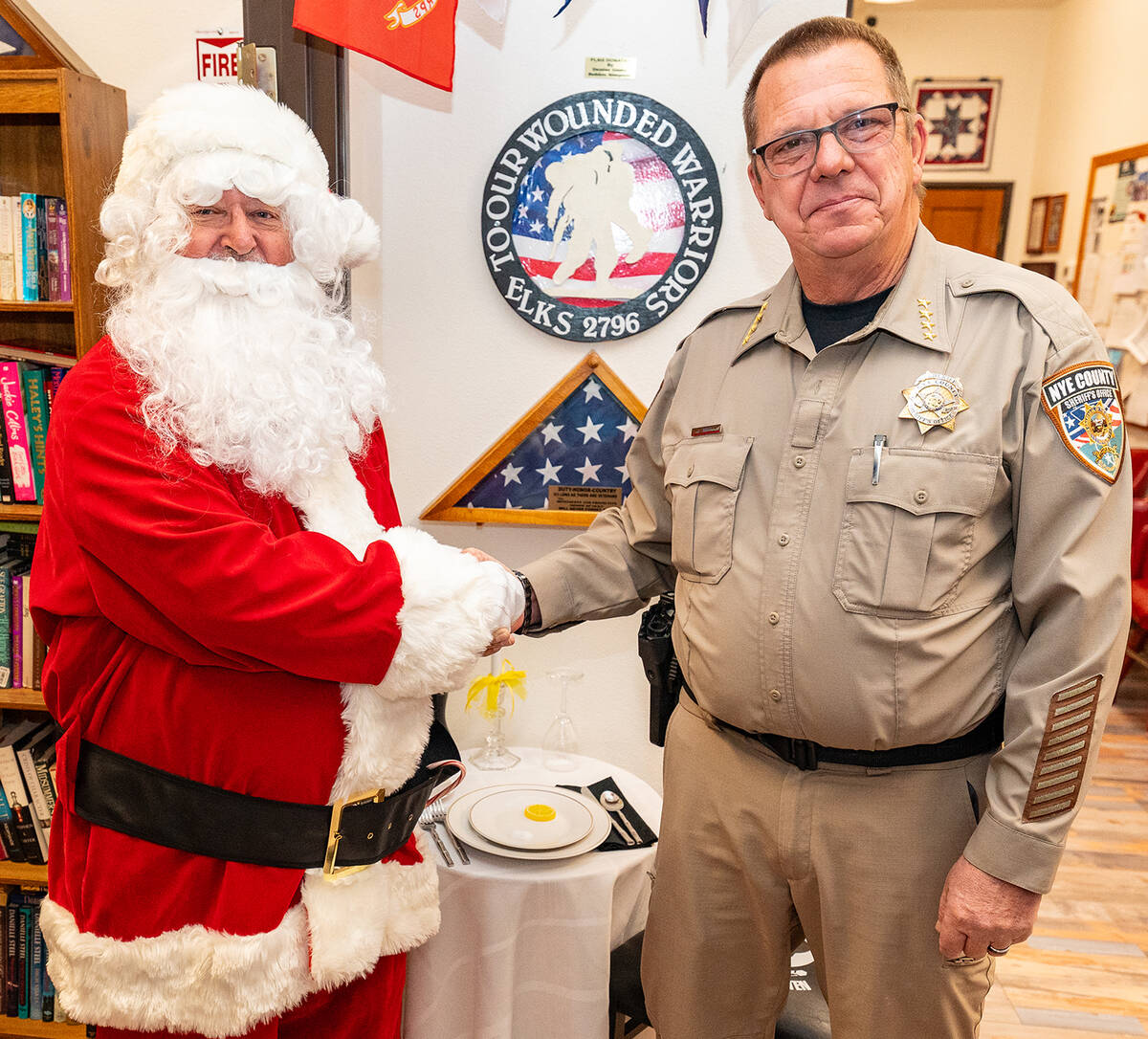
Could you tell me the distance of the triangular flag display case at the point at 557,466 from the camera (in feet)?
7.24

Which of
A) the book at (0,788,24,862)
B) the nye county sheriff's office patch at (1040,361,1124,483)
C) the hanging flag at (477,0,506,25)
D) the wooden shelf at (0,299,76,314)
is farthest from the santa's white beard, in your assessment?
the book at (0,788,24,862)

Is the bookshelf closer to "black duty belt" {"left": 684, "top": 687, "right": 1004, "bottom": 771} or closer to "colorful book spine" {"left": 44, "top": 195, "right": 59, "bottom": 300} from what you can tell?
"colorful book spine" {"left": 44, "top": 195, "right": 59, "bottom": 300}

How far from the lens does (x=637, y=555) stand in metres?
1.74

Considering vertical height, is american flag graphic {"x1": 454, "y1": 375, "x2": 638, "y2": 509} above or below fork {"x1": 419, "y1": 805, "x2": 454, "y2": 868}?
above

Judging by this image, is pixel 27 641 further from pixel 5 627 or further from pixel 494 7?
pixel 494 7

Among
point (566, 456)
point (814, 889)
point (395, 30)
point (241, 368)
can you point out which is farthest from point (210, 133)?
point (814, 889)

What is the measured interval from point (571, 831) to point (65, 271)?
160 centimetres

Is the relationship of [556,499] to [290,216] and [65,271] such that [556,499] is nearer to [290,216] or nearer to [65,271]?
[290,216]

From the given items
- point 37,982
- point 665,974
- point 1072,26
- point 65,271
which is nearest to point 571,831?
point 665,974

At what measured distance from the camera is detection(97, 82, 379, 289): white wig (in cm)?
138

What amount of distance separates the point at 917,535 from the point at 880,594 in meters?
0.10

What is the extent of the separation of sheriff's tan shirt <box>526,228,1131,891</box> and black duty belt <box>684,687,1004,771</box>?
29 mm

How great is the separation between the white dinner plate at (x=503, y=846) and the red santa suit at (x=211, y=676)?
374mm

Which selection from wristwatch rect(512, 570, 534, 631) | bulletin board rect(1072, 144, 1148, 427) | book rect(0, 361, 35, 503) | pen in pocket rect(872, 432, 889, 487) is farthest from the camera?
bulletin board rect(1072, 144, 1148, 427)
